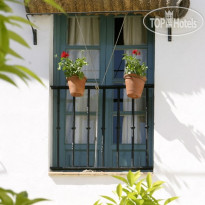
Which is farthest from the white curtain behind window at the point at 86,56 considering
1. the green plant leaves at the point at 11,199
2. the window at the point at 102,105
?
the green plant leaves at the point at 11,199

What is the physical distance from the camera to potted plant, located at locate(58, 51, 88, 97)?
5.77 m

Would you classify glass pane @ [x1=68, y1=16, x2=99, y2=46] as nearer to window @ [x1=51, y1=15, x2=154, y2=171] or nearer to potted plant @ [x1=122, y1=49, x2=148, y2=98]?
window @ [x1=51, y1=15, x2=154, y2=171]

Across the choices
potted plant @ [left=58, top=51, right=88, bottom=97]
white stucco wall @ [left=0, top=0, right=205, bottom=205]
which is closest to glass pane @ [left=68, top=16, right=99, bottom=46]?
white stucco wall @ [left=0, top=0, right=205, bottom=205]

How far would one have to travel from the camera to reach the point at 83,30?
20.6ft

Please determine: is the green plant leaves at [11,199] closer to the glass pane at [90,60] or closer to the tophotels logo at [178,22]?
the tophotels logo at [178,22]

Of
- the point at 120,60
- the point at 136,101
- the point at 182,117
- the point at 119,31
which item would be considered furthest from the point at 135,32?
the point at 182,117

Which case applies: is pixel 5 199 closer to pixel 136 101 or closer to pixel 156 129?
pixel 156 129

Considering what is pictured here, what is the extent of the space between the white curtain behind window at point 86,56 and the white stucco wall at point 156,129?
0.29m

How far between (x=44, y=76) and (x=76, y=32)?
661 mm

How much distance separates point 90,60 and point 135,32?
54cm

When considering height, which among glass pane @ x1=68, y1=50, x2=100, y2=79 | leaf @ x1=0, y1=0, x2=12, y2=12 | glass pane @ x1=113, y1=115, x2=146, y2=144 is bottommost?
glass pane @ x1=113, y1=115, x2=146, y2=144

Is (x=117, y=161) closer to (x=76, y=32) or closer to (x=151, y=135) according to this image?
(x=151, y=135)

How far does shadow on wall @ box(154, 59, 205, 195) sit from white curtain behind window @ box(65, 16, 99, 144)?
0.72 meters

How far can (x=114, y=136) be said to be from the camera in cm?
607
